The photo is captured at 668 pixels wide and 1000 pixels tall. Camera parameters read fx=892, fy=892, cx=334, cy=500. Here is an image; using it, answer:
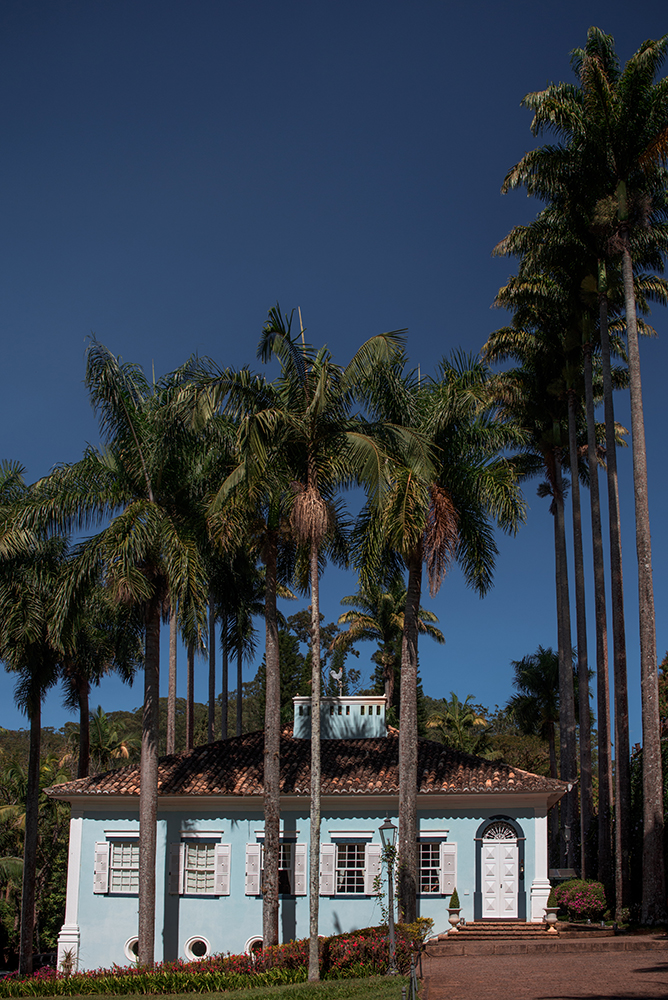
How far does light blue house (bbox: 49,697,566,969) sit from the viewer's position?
67.5 feet

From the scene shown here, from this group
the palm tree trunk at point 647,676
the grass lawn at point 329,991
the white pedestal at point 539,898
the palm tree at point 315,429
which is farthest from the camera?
the white pedestal at point 539,898

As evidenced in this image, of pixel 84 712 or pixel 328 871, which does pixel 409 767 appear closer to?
pixel 328 871

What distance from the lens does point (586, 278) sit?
25484 mm

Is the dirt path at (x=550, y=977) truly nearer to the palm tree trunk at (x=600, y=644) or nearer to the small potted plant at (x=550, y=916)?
the small potted plant at (x=550, y=916)

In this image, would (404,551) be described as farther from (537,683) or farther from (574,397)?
(537,683)

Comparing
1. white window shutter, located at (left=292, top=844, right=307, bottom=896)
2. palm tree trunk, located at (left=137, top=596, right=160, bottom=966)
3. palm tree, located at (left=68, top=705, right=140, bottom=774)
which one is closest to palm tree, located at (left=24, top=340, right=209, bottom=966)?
palm tree trunk, located at (left=137, top=596, right=160, bottom=966)

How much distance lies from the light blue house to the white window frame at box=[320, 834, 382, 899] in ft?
0.08

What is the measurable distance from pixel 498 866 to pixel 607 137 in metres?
18.1

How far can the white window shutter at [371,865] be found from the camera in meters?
20.8

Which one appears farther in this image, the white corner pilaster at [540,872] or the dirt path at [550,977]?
the white corner pilaster at [540,872]

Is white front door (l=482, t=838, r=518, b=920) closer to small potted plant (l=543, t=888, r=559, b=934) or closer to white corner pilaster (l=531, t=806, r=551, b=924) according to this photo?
white corner pilaster (l=531, t=806, r=551, b=924)

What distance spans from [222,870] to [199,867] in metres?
0.63

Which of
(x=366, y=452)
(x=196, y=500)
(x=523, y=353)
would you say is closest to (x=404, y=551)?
(x=366, y=452)

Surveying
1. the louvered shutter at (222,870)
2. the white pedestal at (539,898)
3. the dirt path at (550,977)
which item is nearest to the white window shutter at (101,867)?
the louvered shutter at (222,870)
